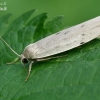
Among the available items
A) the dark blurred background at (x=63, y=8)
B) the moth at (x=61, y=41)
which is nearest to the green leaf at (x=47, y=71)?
the moth at (x=61, y=41)

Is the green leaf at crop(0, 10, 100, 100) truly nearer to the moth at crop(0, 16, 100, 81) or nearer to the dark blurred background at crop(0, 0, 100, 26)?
the moth at crop(0, 16, 100, 81)

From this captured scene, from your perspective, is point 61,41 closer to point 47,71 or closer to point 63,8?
point 47,71

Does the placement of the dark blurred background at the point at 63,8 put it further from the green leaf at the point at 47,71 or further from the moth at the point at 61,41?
the moth at the point at 61,41

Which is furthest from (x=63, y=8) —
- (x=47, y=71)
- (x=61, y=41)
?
(x=47, y=71)

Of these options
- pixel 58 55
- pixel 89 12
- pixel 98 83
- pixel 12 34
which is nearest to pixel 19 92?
pixel 58 55

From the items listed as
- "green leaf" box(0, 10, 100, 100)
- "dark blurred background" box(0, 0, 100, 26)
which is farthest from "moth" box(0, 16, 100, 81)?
Result: "dark blurred background" box(0, 0, 100, 26)

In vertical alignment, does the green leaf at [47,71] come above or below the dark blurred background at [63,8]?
above
